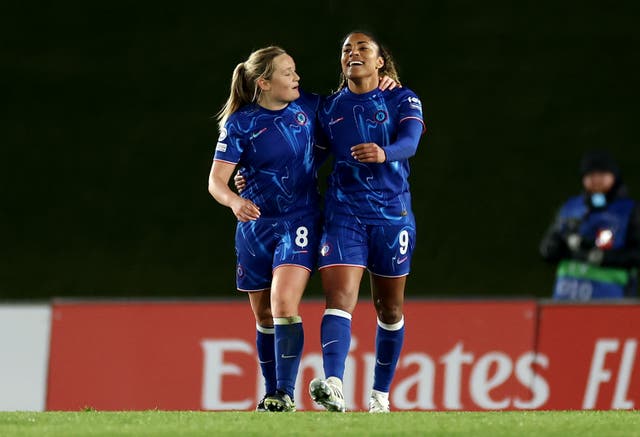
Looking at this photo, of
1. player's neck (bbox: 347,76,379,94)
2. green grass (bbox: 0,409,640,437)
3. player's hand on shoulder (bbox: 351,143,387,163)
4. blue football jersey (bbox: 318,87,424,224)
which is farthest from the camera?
player's neck (bbox: 347,76,379,94)

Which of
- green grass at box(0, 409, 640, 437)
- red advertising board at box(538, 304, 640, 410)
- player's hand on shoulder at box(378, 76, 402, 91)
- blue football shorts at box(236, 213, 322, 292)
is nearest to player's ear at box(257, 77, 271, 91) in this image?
player's hand on shoulder at box(378, 76, 402, 91)

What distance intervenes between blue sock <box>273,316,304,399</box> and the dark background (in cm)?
783

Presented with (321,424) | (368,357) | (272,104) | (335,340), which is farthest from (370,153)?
(368,357)

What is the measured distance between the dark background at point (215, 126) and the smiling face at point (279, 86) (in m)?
7.70

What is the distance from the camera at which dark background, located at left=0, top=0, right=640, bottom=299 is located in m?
15.0

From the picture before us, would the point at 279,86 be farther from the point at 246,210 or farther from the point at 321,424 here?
the point at 321,424

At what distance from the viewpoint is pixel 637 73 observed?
15.1 m

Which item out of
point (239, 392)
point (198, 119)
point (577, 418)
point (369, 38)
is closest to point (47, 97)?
point (198, 119)

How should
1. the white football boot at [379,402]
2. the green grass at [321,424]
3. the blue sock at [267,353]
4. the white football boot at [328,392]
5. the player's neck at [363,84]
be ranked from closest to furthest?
the green grass at [321,424]
the white football boot at [328,392]
the player's neck at [363,84]
the white football boot at [379,402]
the blue sock at [267,353]

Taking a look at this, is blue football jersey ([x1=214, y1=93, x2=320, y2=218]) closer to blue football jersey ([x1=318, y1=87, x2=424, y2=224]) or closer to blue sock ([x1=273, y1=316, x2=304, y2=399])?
blue football jersey ([x1=318, y1=87, x2=424, y2=224])

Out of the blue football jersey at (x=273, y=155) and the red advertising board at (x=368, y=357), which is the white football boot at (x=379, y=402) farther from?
the red advertising board at (x=368, y=357)

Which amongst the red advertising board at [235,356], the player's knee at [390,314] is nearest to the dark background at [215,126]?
the red advertising board at [235,356]

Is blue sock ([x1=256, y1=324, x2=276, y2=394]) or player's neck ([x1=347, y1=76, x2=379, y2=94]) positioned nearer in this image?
player's neck ([x1=347, y1=76, x2=379, y2=94])

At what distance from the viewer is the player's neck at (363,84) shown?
23.7 feet
